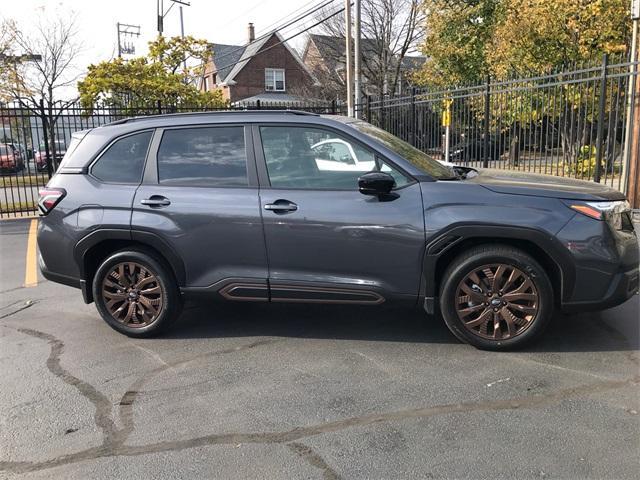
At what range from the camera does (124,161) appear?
4715 mm

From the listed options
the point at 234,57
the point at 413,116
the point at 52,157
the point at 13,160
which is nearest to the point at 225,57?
the point at 234,57

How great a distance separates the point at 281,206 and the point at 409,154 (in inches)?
44.7

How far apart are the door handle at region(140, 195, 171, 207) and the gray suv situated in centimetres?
1

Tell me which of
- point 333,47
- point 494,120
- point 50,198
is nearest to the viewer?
point 50,198

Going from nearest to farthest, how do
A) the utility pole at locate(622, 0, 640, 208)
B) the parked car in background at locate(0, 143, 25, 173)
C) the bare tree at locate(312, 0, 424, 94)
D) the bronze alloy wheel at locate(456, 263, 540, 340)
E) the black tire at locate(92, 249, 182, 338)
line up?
the bronze alloy wheel at locate(456, 263, 540, 340) → the black tire at locate(92, 249, 182, 338) → the utility pole at locate(622, 0, 640, 208) → the parked car in background at locate(0, 143, 25, 173) → the bare tree at locate(312, 0, 424, 94)

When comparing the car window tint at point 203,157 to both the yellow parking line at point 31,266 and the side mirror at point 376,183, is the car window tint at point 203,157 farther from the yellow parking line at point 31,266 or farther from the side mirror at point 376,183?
the yellow parking line at point 31,266

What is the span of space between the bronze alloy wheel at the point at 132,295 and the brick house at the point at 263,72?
38.7 metres

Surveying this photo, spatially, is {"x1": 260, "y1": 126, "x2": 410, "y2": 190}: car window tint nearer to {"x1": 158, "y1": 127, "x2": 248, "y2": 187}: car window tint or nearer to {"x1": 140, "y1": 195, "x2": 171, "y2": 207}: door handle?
{"x1": 158, "y1": 127, "x2": 248, "y2": 187}: car window tint

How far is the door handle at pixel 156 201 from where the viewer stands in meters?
4.47

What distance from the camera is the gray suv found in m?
3.93

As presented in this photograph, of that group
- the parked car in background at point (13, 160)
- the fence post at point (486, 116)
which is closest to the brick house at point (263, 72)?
the parked car in background at point (13, 160)

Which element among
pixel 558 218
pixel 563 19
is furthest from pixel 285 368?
pixel 563 19

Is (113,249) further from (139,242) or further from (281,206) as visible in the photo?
(281,206)

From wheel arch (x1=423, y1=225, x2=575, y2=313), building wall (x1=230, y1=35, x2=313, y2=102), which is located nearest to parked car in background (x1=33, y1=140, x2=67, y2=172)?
wheel arch (x1=423, y1=225, x2=575, y2=313)
